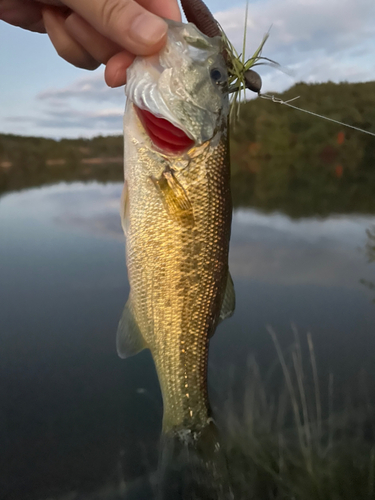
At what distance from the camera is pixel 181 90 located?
5.64 feet

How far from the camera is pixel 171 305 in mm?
Result: 1719

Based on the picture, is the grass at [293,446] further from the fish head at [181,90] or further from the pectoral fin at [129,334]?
the fish head at [181,90]

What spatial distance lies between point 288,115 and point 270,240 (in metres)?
32.8

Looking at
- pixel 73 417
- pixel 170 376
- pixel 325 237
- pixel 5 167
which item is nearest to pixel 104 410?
pixel 73 417

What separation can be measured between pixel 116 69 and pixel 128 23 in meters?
0.41

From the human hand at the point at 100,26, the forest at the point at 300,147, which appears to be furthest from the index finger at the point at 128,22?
the forest at the point at 300,147

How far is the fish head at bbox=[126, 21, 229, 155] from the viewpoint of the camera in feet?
5.41

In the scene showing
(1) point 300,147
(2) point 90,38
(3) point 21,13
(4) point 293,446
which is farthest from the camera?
(1) point 300,147

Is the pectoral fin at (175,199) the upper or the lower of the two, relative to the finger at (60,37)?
lower

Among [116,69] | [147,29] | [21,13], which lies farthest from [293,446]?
[21,13]

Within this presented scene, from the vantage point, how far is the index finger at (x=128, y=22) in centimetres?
153

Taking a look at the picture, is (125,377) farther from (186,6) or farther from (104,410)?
(186,6)

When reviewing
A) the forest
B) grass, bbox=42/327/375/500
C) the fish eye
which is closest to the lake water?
grass, bbox=42/327/375/500

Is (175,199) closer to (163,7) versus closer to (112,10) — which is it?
(112,10)
